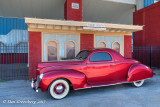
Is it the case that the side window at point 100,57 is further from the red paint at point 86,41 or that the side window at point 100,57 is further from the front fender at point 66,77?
the red paint at point 86,41

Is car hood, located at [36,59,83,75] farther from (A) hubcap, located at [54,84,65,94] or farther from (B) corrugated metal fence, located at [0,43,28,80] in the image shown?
(B) corrugated metal fence, located at [0,43,28,80]

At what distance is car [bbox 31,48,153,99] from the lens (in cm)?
368

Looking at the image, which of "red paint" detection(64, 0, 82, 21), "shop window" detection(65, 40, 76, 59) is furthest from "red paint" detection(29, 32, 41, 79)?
"red paint" detection(64, 0, 82, 21)

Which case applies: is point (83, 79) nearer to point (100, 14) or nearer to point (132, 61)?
point (132, 61)

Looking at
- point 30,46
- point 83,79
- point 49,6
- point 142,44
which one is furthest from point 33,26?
point 142,44

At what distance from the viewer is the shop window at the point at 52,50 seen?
6977 mm

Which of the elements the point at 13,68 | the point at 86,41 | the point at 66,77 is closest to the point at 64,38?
the point at 86,41

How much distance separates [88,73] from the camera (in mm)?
4160

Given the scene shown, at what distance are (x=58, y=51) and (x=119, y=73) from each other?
4.09 m

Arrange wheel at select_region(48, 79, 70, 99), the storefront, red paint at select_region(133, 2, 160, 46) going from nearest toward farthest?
1. wheel at select_region(48, 79, 70, 99)
2. the storefront
3. red paint at select_region(133, 2, 160, 46)

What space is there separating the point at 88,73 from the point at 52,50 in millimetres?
3693

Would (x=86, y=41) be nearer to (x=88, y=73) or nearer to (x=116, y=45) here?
(x=116, y=45)

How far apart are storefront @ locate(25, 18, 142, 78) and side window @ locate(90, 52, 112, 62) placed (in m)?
2.59

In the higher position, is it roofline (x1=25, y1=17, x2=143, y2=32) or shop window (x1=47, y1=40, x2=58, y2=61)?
roofline (x1=25, y1=17, x2=143, y2=32)
